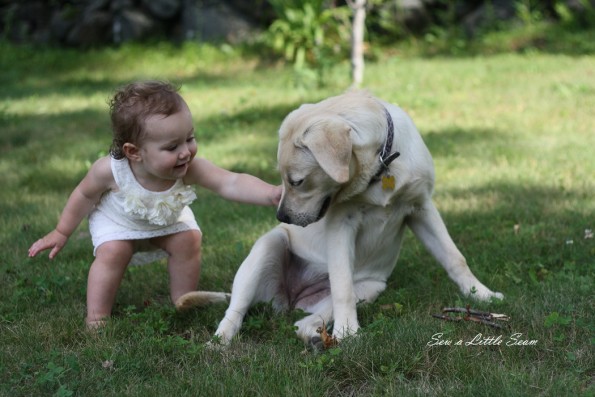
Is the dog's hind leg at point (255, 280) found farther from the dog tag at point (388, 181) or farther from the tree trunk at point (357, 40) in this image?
the tree trunk at point (357, 40)

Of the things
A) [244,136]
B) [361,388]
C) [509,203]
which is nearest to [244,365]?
[361,388]

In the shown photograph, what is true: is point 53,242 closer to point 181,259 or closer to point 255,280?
point 181,259

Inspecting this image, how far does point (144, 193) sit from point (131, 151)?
23cm

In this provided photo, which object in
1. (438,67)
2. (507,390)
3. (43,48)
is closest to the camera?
(507,390)

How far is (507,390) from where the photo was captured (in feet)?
8.54

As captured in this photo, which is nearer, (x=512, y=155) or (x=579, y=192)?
(x=579, y=192)

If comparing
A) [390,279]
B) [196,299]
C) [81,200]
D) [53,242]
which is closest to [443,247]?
[390,279]

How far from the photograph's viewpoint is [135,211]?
12.4ft

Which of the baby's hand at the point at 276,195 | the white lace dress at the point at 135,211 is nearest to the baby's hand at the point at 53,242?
the white lace dress at the point at 135,211

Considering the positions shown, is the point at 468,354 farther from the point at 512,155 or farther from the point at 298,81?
the point at 298,81

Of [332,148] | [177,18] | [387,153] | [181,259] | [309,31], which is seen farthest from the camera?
[177,18]

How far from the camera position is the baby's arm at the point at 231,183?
380cm

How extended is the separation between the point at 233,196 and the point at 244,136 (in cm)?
384

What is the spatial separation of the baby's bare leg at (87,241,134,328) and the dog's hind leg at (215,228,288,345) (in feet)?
1.95
